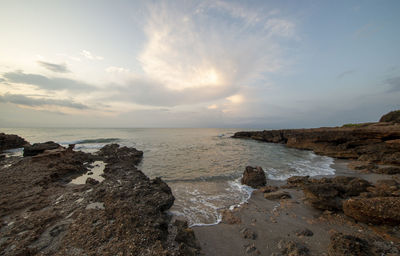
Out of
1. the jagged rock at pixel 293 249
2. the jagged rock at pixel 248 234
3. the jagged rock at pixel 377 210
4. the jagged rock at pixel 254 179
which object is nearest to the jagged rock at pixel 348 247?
the jagged rock at pixel 293 249

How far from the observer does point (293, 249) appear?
11.5 feet

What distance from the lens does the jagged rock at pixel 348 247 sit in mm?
3199

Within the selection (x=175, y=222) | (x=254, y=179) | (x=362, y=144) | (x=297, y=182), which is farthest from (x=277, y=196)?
(x=362, y=144)

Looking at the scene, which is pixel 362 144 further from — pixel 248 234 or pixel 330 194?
pixel 248 234

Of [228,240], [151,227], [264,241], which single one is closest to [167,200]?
[151,227]

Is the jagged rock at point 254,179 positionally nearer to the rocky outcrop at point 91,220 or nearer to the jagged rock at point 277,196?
the jagged rock at point 277,196

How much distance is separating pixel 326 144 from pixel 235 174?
20.3 meters

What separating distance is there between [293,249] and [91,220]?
536cm

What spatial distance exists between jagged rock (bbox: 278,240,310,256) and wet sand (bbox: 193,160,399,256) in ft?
0.33

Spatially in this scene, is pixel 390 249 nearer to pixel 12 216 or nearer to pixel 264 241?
pixel 264 241

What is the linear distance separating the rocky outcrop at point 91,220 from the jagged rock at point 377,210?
5.20 meters

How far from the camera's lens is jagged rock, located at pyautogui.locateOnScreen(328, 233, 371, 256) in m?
3.20

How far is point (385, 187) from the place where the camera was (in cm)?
642

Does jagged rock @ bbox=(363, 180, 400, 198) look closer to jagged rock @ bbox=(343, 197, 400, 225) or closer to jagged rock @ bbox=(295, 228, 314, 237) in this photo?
jagged rock @ bbox=(343, 197, 400, 225)
